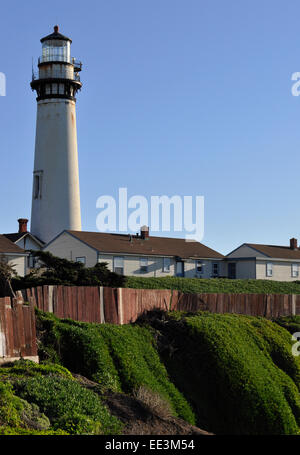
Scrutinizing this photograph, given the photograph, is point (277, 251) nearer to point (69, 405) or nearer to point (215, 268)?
point (215, 268)

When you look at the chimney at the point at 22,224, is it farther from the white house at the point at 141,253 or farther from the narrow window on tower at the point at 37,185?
the white house at the point at 141,253

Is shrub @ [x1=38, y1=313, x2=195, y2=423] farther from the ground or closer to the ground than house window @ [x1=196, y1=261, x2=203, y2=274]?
closer to the ground

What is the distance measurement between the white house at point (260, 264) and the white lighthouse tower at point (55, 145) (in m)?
12.4

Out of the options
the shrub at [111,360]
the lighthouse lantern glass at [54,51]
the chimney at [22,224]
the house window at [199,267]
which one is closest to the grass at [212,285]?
the house window at [199,267]

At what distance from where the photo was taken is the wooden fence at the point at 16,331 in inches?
620

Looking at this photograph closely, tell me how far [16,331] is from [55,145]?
31.4 m

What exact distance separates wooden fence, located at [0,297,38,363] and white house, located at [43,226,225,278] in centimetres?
2770

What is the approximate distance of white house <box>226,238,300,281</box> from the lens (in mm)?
52031

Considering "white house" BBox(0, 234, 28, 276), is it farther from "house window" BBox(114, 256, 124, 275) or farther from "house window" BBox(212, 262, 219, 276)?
"house window" BBox(212, 262, 219, 276)

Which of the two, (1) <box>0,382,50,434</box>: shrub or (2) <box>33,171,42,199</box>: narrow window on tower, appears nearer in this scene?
(1) <box>0,382,50,434</box>: shrub

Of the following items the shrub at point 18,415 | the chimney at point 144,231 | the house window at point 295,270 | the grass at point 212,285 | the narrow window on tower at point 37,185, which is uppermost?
the narrow window on tower at point 37,185

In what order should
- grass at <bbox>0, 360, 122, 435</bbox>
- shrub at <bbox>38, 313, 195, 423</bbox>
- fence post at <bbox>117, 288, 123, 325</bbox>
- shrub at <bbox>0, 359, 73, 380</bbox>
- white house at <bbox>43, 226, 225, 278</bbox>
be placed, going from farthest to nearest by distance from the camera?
white house at <bbox>43, 226, 225, 278</bbox>
fence post at <bbox>117, 288, 123, 325</bbox>
shrub at <bbox>38, 313, 195, 423</bbox>
shrub at <bbox>0, 359, 73, 380</bbox>
grass at <bbox>0, 360, 122, 435</bbox>

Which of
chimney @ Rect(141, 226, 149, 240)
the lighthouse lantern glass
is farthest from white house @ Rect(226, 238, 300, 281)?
the lighthouse lantern glass

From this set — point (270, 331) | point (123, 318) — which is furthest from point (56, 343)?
point (270, 331)
